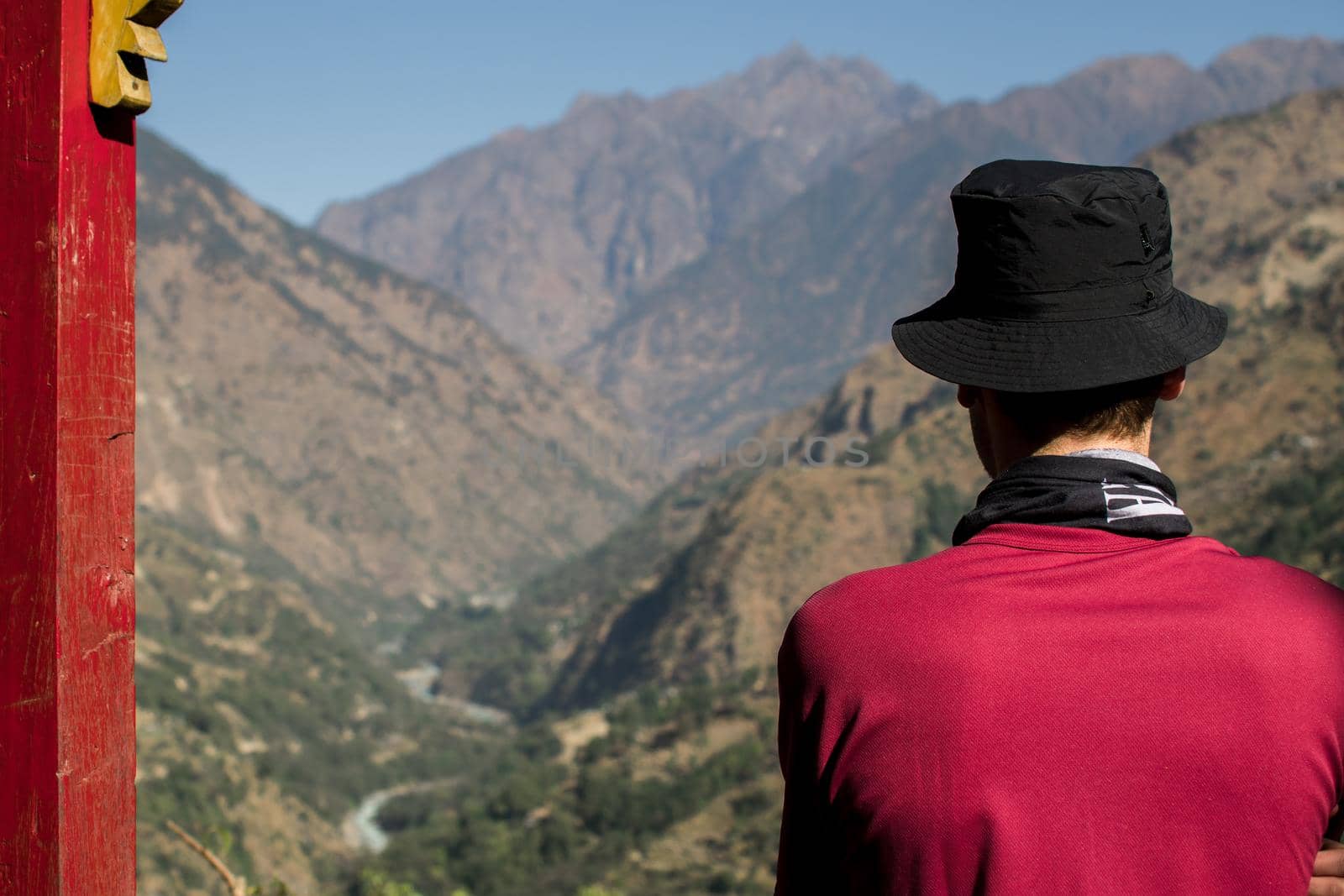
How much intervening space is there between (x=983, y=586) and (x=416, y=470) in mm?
138911

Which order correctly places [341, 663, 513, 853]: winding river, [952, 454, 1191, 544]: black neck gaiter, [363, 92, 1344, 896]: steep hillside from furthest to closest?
[341, 663, 513, 853]: winding river
[363, 92, 1344, 896]: steep hillside
[952, 454, 1191, 544]: black neck gaiter

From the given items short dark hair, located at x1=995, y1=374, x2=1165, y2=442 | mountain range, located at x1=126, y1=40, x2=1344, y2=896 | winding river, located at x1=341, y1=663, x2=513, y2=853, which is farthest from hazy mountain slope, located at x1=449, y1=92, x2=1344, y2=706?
short dark hair, located at x1=995, y1=374, x2=1165, y2=442

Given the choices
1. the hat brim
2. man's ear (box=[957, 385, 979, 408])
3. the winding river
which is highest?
the hat brim

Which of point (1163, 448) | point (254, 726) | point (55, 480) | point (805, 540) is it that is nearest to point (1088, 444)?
point (55, 480)

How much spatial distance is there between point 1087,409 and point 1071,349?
12cm

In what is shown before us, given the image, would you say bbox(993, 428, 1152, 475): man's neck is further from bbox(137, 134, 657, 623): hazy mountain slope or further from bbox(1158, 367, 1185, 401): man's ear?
bbox(137, 134, 657, 623): hazy mountain slope

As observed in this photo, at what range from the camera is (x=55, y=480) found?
2445 mm

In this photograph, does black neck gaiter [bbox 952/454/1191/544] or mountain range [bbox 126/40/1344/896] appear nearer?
black neck gaiter [bbox 952/454/1191/544]

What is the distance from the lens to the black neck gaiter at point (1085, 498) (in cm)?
222

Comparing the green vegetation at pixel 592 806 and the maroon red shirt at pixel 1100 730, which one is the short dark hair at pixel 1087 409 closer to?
the maroon red shirt at pixel 1100 730

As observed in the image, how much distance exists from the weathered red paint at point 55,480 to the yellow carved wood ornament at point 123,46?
3 cm

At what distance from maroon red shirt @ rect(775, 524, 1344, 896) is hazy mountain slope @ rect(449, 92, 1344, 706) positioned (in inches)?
1409

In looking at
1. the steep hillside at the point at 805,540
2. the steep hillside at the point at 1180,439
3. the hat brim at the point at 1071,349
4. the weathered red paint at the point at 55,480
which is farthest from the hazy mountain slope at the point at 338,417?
the hat brim at the point at 1071,349

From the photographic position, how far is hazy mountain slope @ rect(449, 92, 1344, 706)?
47406 millimetres
